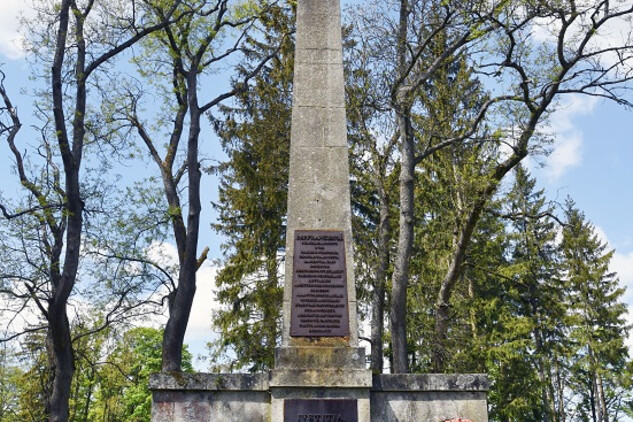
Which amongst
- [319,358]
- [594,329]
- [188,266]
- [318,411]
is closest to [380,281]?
[188,266]

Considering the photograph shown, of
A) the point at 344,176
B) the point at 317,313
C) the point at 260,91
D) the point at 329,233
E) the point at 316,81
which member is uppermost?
the point at 260,91

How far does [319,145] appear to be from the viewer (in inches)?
286

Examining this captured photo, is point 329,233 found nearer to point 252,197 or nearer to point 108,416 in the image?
point 252,197

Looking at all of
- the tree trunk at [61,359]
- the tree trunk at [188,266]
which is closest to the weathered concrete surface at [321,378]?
the tree trunk at [61,359]

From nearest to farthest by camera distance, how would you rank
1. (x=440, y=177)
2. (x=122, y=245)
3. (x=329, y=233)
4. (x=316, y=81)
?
(x=329, y=233) → (x=316, y=81) → (x=122, y=245) → (x=440, y=177)

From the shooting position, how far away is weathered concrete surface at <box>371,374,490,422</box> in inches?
257

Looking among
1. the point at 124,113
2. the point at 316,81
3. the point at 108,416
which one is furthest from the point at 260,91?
the point at 108,416

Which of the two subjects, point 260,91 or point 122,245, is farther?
point 260,91

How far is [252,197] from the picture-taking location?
65.8ft

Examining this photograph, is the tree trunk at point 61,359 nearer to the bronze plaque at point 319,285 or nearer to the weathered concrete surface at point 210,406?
the weathered concrete surface at point 210,406

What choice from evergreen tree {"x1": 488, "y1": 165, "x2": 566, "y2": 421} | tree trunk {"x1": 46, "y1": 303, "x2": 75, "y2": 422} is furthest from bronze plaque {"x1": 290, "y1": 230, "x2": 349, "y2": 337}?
evergreen tree {"x1": 488, "y1": 165, "x2": 566, "y2": 421}

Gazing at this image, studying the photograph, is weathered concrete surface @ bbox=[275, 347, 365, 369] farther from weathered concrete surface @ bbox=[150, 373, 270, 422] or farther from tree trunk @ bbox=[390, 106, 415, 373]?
tree trunk @ bbox=[390, 106, 415, 373]

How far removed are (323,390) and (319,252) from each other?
54.9 inches

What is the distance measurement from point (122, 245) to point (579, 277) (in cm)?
2458
